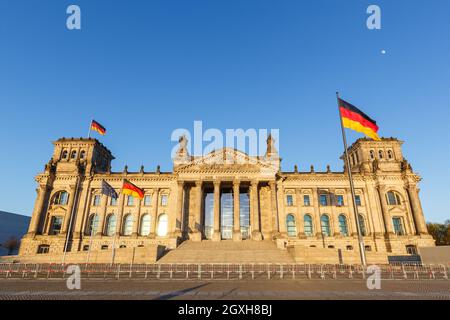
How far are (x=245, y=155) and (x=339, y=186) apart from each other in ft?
69.7

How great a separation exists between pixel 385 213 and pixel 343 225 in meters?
8.28

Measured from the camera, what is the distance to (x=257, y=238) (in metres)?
43.8

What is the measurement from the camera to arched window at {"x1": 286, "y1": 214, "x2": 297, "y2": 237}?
49.1 m

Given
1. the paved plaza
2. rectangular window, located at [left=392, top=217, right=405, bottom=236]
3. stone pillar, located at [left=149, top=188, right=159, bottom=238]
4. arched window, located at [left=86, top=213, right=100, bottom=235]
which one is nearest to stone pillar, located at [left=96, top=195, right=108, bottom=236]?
arched window, located at [left=86, top=213, right=100, bottom=235]

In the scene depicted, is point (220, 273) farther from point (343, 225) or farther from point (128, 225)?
point (343, 225)

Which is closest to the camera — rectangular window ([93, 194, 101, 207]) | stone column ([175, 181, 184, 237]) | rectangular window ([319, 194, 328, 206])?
stone column ([175, 181, 184, 237])

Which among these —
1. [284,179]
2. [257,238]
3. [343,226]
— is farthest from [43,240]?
[343,226]

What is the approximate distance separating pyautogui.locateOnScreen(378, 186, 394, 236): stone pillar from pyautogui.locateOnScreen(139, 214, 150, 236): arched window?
156 feet

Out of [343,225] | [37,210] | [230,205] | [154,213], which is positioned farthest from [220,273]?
[37,210]

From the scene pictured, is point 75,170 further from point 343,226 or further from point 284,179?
point 343,226

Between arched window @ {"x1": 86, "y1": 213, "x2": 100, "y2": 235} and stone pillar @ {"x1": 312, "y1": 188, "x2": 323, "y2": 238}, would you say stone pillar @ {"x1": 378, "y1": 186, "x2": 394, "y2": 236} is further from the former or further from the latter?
arched window @ {"x1": 86, "y1": 213, "x2": 100, "y2": 235}

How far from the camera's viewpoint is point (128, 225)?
166 feet
